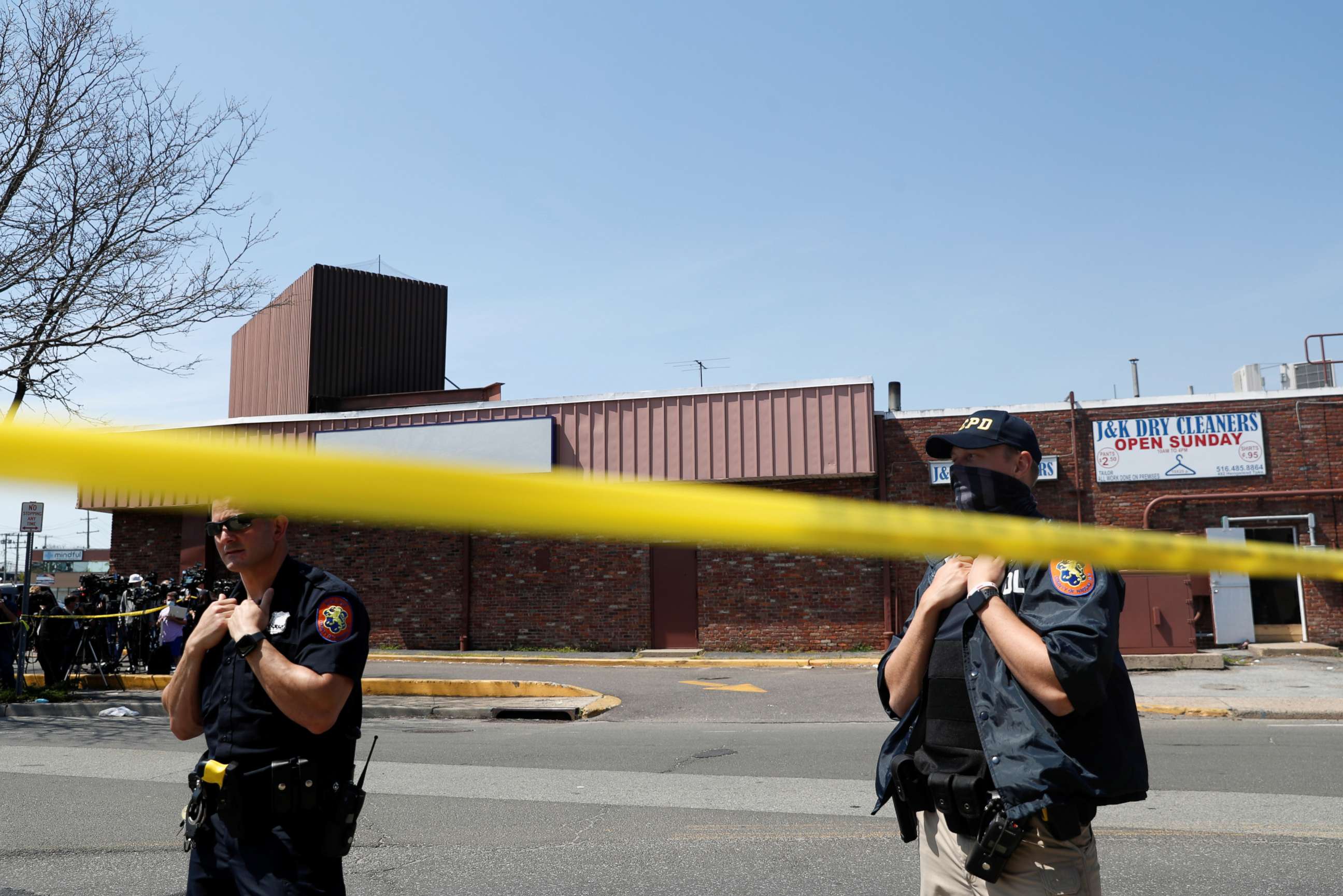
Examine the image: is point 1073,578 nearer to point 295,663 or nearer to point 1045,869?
point 1045,869

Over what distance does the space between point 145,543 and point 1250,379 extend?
24898mm

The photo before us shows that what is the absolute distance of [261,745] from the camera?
2.78 meters

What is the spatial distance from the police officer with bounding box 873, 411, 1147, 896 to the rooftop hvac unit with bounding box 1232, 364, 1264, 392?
66.7 ft

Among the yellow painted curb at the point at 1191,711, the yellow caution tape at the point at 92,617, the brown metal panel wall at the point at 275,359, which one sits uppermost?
the brown metal panel wall at the point at 275,359

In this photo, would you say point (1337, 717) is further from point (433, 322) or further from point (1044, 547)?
point (433, 322)

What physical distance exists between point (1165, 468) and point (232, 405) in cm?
2452

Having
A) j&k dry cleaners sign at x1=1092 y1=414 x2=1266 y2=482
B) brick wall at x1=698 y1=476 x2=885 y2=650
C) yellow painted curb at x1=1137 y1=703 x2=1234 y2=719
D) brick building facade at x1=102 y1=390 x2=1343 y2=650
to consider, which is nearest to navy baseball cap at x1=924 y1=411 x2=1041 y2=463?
yellow painted curb at x1=1137 y1=703 x2=1234 y2=719

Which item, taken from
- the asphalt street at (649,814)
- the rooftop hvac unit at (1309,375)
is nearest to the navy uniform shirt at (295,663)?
the asphalt street at (649,814)

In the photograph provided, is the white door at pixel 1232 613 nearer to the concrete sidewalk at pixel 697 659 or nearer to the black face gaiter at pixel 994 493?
the concrete sidewalk at pixel 697 659

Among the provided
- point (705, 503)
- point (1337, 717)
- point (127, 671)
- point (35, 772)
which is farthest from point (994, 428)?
point (127, 671)

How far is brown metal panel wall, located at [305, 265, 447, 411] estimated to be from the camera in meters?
27.9

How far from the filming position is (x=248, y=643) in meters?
2.74

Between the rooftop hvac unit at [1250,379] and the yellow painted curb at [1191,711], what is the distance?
34.2 feet

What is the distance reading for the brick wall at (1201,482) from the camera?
61.7 feet
